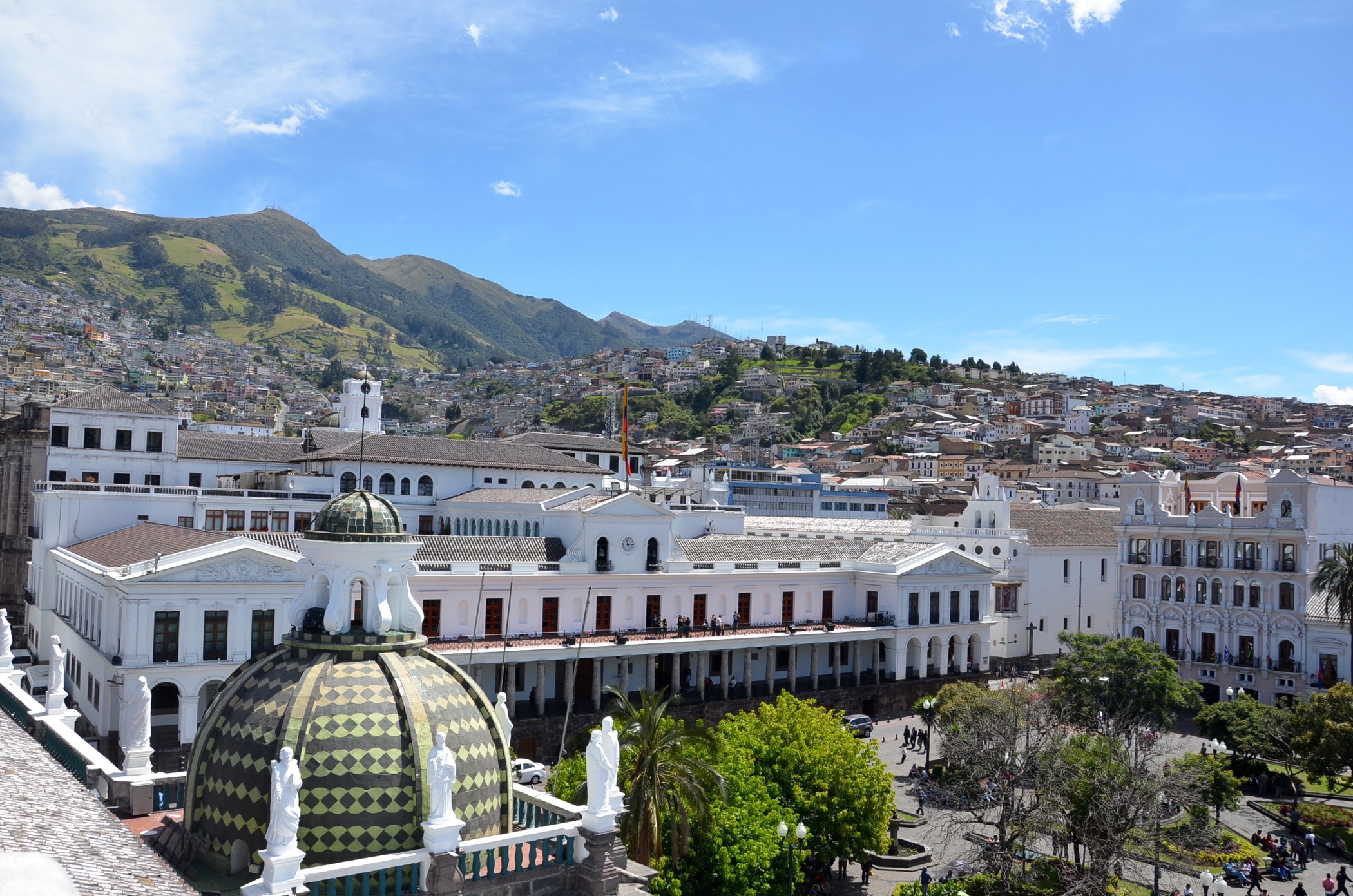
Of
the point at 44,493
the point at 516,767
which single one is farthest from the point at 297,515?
the point at 516,767

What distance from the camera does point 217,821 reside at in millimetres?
12531

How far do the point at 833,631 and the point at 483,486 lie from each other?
72.9ft

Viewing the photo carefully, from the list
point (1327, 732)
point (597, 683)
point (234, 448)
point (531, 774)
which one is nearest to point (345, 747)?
point (531, 774)

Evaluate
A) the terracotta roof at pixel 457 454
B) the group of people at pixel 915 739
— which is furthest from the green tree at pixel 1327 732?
the terracotta roof at pixel 457 454

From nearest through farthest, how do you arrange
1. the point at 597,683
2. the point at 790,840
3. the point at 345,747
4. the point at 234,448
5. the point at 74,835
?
the point at 74,835 → the point at 345,747 → the point at 790,840 → the point at 597,683 → the point at 234,448

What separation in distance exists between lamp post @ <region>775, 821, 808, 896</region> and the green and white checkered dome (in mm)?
13209

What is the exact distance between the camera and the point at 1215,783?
1404 inches

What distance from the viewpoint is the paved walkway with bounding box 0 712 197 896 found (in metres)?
7.61

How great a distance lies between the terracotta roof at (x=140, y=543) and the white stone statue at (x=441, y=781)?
28.6 m

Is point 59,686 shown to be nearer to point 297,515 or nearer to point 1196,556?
point 297,515

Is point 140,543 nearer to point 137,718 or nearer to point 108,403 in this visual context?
point 108,403

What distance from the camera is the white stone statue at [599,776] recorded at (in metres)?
13.1

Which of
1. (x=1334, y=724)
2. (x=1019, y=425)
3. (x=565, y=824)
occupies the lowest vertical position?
(x=1334, y=724)

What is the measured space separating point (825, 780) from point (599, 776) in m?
17.6
